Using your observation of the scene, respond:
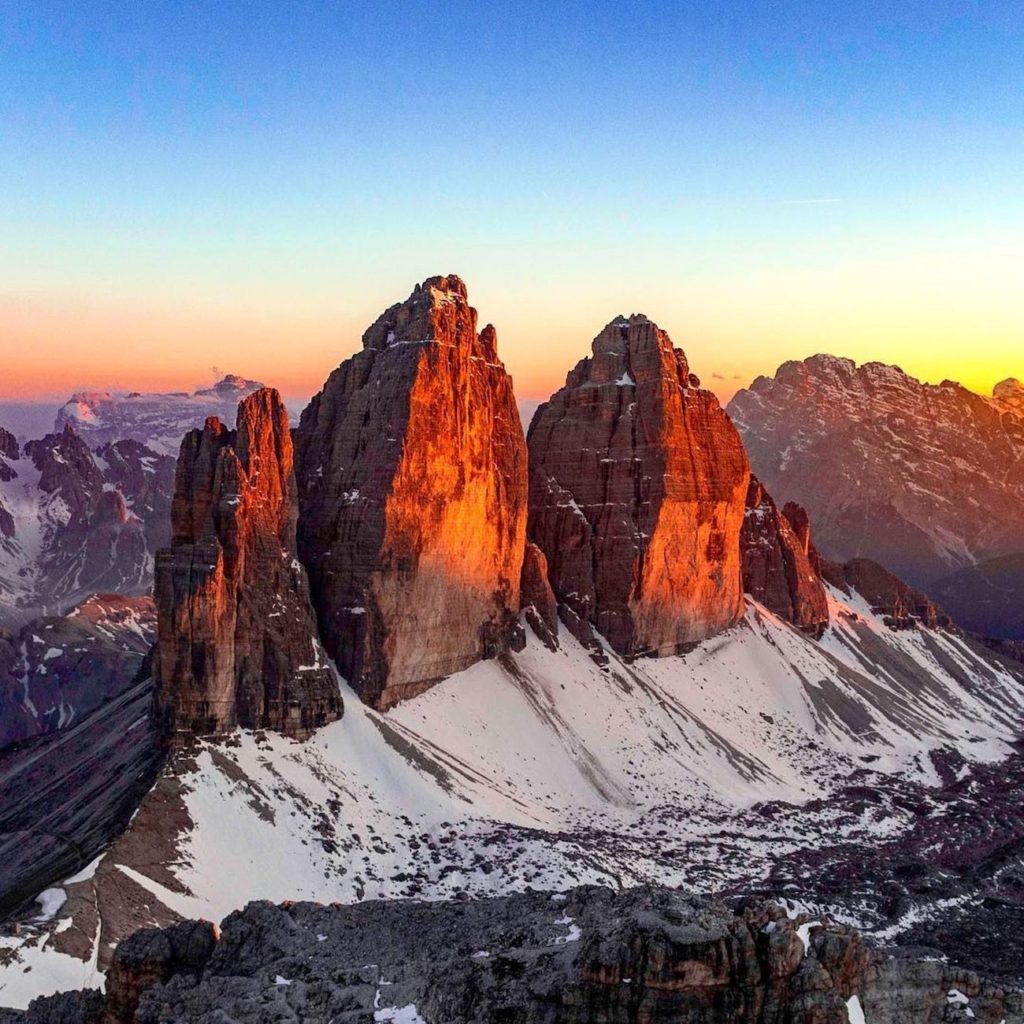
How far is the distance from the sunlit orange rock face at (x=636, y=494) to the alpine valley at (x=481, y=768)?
0.51 m

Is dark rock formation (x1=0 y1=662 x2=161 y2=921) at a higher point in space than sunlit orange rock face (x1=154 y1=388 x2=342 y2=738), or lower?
lower

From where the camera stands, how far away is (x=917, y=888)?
4242 inches

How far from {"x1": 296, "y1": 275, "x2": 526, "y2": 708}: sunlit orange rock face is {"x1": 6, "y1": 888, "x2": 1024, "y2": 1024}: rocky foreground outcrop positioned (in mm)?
65660

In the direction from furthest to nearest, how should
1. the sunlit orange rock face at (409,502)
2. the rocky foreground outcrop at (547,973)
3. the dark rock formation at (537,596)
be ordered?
the dark rock formation at (537,596)
the sunlit orange rock face at (409,502)
the rocky foreground outcrop at (547,973)

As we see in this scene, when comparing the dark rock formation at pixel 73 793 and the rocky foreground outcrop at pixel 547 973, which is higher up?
the rocky foreground outcrop at pixel 547 973

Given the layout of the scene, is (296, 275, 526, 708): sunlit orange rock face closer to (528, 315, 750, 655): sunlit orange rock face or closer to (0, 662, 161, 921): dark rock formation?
(0, 662, 161, 921): dark rock formation

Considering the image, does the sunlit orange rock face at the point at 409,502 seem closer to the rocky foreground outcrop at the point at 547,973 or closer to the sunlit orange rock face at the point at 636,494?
the sunlit orange rock face at the point at 636,494

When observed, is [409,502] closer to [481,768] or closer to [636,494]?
[481,768]

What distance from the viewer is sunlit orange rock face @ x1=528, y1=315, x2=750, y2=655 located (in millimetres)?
157375

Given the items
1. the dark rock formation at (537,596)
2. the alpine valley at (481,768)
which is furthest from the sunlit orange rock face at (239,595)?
the dark rock formation at (537,596)

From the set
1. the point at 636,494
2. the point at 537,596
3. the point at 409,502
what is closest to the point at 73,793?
the point at 409,502

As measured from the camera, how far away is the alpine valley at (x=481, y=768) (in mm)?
41688

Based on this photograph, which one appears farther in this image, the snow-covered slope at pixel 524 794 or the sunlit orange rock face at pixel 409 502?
the sunlit orange rock face at pixel 409 502

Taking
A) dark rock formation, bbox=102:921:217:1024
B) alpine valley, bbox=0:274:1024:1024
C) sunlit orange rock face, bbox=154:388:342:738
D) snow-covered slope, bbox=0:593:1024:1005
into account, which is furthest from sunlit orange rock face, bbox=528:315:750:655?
dark rock formation, bbox=102:921:217:1024
